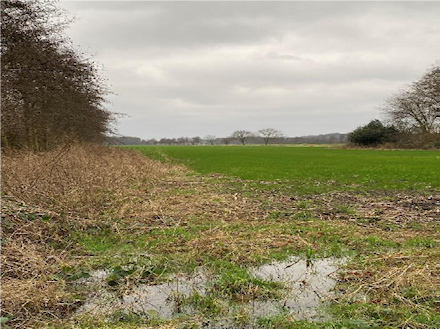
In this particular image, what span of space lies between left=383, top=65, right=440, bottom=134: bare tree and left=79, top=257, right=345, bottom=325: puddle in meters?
60.6

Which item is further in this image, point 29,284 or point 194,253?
point 194,253

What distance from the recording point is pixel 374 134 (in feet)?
208

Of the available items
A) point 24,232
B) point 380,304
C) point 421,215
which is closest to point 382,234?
point 421,215

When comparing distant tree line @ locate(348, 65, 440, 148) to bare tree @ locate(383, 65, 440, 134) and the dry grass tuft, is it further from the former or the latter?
the dry grass tuft

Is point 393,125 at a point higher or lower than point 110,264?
higher

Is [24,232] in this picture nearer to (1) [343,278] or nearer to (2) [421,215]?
(1) [343,278]

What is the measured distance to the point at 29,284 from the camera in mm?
4746

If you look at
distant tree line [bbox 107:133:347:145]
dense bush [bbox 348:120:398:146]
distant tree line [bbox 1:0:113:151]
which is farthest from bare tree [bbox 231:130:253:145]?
distant tree line [bbox 1:0:113:151]

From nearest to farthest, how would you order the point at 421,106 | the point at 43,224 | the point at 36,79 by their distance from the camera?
the point at 43,224 < the point at 36,79 < the point at 421,106

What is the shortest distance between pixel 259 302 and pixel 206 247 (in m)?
2.21

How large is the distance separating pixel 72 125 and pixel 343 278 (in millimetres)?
24455

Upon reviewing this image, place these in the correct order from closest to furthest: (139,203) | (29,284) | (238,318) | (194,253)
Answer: (238,318), (29,284), (194,253), (139,203)

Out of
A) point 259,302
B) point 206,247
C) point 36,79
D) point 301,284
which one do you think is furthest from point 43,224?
point 36,79

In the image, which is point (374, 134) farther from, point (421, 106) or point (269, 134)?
point (269, 134)
